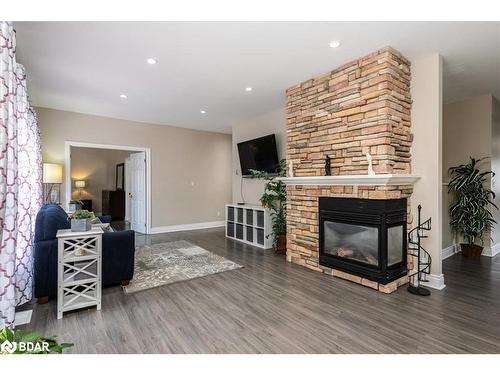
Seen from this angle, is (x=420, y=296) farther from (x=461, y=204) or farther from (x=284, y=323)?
(x=461, y=204)

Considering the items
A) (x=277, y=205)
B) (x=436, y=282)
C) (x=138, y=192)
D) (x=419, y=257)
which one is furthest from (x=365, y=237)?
(x=138, y=192)

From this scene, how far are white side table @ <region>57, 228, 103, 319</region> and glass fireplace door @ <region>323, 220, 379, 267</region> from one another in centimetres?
272

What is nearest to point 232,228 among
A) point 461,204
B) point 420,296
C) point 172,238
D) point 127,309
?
point 172,238

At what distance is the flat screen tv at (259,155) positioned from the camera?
5.04 m

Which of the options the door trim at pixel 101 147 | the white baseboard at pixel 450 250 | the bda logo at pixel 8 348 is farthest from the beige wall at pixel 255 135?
the bda logo at pixel 8 348

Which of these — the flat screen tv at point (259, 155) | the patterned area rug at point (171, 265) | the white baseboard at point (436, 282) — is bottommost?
the patterned area rug at point (171, 265)

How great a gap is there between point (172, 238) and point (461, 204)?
5559 mm

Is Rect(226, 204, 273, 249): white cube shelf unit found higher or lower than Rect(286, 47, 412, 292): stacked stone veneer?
lower

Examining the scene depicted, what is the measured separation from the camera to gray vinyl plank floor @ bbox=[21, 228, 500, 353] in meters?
1.92

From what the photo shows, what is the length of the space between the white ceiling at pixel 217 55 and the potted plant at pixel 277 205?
1.44 meters

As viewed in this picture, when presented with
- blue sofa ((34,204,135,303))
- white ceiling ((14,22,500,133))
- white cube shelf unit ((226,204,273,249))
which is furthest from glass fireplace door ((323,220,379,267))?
blue sofa ((34,204,135,303))

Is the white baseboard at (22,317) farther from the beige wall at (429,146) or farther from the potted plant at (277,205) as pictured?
the beige wall at (429,146)

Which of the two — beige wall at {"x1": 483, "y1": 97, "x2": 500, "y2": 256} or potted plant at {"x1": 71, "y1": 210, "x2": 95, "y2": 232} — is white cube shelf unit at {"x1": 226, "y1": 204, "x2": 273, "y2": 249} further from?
beige wall at {"x1": 483, "y1": 97, "x2": 500, "y2": 256}

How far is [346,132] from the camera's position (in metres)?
3.22
